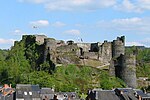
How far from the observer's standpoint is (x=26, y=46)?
98812 mm

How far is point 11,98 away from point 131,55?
29129 millimetres

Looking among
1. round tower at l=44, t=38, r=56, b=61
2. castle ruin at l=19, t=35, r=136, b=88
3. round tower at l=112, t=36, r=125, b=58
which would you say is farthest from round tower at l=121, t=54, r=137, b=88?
round tower at l=44, t=38, r=56, b=61

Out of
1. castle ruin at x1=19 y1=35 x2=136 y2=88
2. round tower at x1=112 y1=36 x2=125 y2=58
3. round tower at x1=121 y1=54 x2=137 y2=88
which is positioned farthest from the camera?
round tower at x1=112 y1=36 x2=125 y2=58

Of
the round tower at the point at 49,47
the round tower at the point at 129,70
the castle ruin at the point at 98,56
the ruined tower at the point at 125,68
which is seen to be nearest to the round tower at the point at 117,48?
the castle ruin at the point at 98,56

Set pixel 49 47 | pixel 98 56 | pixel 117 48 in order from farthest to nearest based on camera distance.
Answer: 1. pixel 117 48
2. pixel 98 56
3. pixel 49 47

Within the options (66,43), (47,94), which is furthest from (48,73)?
(47,94)

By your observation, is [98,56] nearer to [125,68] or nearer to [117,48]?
[117,48]

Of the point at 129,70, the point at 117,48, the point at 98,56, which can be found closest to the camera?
the point at 129,70

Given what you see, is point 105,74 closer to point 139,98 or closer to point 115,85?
point 115,85

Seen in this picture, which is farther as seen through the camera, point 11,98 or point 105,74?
point 105,74

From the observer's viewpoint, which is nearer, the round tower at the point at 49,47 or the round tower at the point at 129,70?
the round tower at the point at 129,70

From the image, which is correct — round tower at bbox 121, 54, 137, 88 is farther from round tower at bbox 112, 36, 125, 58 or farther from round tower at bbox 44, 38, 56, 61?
round tower at bbox 44, 38, 56, 61

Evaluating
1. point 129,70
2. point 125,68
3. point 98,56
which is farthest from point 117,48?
point 129,70

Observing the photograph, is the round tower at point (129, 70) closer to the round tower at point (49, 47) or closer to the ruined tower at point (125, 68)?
the ruined tower at point (125, 68)
